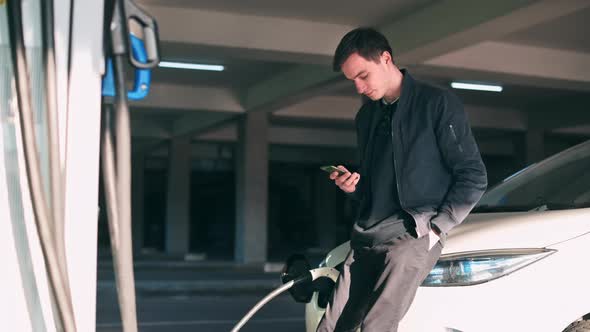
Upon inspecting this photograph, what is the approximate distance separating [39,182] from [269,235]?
33.6 meters

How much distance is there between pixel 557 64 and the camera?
14.9m

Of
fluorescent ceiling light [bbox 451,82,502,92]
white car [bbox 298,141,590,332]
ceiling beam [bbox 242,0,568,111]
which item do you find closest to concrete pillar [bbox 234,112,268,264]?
fluorescent ceiling light [bbox 451,82,502,92]

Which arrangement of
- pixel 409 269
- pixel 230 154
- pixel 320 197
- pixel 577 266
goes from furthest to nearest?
pixel 320 197
pixel 230 154
pixel 577 266
pixel 409 269

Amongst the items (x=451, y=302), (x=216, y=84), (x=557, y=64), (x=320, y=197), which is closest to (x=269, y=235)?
(x=320, y=197)

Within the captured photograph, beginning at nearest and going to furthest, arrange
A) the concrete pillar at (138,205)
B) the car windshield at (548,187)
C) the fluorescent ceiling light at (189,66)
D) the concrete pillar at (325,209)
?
1. the car windshield at (548,187)
2. the fluorescent ceiling light at (189,66)
3. the concrete pillar at (138,205)
4. the concrete pillar at (325,209)

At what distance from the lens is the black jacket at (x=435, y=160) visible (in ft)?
9.48

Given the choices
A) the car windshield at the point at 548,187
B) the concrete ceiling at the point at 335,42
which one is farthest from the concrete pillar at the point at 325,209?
the car windshield at the point at 548,187

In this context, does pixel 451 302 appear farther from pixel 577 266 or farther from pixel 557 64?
pixel 557 64

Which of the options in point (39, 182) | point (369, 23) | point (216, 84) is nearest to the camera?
point (39, 182)

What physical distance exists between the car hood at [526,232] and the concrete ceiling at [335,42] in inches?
259

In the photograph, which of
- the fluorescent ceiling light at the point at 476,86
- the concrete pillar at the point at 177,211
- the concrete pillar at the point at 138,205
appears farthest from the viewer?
the concrete pillar at the point at 138,205

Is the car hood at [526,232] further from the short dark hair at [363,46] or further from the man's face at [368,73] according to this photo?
the short dark hair at [363,46]

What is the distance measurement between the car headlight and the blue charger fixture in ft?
5.92

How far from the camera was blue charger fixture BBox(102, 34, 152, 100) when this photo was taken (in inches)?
73.5
